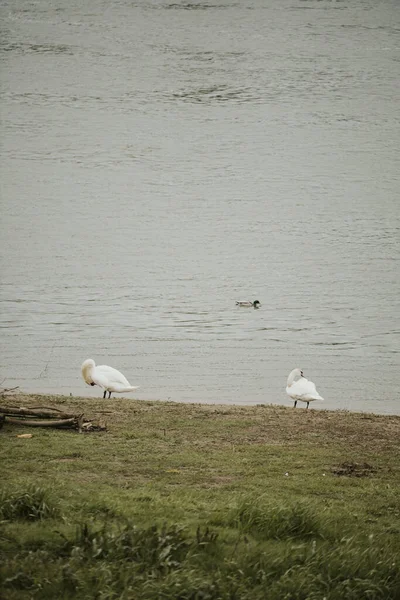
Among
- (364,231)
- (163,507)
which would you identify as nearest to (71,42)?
(364,231)

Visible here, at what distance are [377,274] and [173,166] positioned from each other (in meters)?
23.2

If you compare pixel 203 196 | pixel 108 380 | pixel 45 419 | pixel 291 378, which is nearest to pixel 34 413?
pixel 45 419

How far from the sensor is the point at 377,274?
2973 cm

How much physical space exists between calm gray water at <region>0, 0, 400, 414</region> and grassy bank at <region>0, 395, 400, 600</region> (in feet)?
Answer: 18.2

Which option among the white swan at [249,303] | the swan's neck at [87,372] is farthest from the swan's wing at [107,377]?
the white swan at [249,303]

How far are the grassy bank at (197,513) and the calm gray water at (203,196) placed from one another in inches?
218

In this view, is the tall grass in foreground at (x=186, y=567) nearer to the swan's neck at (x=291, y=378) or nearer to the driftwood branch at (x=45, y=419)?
the driftwood branch at (x=45, y=419)

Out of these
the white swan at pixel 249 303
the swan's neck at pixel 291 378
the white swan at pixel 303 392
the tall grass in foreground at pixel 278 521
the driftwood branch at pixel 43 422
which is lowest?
the tall grass in foreground at pixel 278 521

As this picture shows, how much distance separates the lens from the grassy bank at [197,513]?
515 centimetres

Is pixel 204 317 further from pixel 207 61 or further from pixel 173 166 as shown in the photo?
pixel 207 61

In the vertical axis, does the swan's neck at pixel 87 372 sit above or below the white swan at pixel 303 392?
below

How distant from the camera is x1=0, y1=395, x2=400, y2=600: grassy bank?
5152mm

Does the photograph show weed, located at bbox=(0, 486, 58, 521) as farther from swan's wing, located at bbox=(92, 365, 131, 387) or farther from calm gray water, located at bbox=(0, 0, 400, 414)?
calm gray water, located at bbox=(0, 0, 400, 414)

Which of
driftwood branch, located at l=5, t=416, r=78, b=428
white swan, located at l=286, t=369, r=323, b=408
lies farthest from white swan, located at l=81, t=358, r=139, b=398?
driftwood branch, located at l=5, t=416, r=78, b=428
